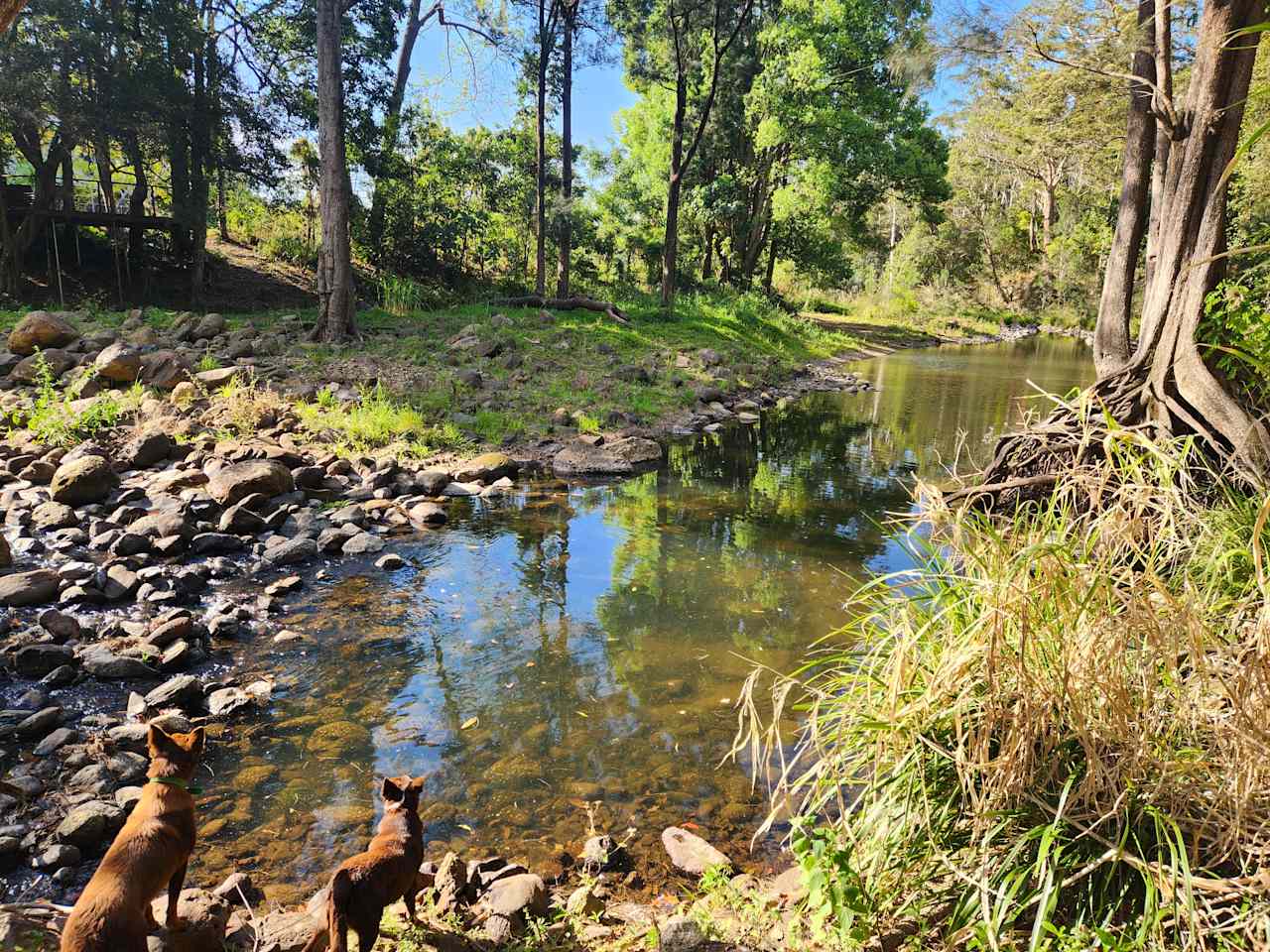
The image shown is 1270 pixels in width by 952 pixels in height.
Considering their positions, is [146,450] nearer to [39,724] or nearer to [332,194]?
[39,724]

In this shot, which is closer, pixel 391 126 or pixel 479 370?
pixel 479 370

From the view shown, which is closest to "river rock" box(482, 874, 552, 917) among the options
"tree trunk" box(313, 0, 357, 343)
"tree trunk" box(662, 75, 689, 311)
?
"tree trunk" box(313, 0, 357, 343)

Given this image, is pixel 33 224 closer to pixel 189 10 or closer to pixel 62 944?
pixel 189 10

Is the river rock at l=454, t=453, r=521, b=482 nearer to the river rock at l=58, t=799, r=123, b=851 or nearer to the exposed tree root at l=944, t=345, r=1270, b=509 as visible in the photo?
the exposed tree root at l=944, t=345, r=1270, b=509

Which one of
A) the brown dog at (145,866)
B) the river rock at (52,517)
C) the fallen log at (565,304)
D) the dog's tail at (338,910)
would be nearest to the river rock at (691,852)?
the dog's tail at (338,910)

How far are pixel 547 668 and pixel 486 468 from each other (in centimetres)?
505

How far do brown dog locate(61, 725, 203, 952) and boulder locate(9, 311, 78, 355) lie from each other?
11.7 metres

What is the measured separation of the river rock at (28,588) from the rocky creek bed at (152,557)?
1 centimetres

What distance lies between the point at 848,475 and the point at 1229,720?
29.2ft

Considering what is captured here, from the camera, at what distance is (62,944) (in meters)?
2.04

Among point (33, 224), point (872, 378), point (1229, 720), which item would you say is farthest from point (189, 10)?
point (1229, 720)

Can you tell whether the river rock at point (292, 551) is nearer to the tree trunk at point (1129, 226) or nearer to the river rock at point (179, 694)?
the river rock at point (179, 694)

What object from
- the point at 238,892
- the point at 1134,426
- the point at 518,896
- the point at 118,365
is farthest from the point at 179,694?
the point at 118,365

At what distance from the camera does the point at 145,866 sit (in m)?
2.34
